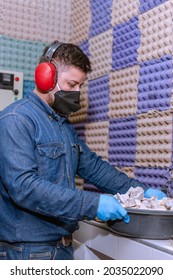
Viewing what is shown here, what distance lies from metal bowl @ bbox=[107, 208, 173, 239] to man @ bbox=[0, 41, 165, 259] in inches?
2.6

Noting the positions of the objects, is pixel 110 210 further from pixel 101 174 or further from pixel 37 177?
pixel 101 174

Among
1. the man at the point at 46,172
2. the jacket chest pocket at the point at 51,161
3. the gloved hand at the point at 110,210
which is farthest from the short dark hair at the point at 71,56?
the gloved hand at the point at 110,210

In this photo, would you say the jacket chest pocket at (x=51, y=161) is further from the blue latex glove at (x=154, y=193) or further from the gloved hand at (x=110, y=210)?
the blue latex glove at (x=154, y=193)

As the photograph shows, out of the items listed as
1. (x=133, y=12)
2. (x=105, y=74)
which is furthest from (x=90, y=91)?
(x=133, y=12)

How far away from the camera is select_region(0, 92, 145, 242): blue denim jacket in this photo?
188 centimetres

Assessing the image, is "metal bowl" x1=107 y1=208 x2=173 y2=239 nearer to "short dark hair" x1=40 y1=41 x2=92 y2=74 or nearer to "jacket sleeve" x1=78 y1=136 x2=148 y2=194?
"jacket sleeve" x1=78 y1=136 x2=148 y2=194

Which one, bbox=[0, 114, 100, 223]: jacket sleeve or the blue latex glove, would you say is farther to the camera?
the blue latex glove

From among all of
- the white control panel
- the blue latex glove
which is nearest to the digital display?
the white control panel

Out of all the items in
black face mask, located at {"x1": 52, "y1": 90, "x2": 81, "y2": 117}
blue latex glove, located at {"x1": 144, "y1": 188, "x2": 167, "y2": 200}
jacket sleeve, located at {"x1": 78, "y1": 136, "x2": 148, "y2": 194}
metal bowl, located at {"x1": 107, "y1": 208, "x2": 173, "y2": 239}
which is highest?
black face mask, located at {"x1": 52, "y1": 90, "x2": 81, "y2": 117}

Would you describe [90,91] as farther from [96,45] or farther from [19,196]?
[19,196]

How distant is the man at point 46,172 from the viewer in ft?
6.20

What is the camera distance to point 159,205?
2.01m

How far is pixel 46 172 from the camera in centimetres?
208

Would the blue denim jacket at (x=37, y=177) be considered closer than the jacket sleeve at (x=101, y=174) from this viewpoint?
Yes
